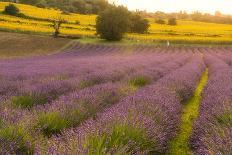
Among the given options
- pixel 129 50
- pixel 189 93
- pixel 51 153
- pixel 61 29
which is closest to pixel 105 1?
pixel 61 29

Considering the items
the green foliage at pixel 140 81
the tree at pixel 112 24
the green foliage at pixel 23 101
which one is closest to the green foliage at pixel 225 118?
the green foliage at pixel 23 101

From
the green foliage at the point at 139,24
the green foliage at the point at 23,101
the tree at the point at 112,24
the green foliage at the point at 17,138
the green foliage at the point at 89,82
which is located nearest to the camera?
the green foliage at the point at 17,138

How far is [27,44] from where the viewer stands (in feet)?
123

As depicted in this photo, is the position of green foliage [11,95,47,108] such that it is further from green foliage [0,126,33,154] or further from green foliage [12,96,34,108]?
green foliage [0,126,33,154]

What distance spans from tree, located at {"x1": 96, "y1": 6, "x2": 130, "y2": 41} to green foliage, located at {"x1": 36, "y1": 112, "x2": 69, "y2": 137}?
40.0 meters

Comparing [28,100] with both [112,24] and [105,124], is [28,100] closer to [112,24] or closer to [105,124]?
[105,124]

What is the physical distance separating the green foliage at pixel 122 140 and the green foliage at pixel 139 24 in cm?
5223

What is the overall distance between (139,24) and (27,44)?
22852 millimetres

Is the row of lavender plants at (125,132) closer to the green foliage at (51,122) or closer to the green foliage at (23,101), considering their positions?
the green foliage at (51,122)

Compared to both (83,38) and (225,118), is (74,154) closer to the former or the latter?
(225,118)

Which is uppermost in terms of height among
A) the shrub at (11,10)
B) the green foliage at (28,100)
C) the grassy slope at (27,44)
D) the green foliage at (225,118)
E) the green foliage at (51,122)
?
the shrub at (11,10)

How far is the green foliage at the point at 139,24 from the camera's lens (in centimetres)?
5616

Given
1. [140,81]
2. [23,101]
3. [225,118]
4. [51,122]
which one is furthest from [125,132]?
[140,81]

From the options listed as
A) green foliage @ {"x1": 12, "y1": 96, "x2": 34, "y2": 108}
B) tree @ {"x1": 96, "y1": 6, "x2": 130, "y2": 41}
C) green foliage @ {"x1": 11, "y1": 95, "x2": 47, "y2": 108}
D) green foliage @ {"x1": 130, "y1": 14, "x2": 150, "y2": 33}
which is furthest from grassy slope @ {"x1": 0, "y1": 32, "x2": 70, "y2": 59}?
green foliage @ {"x1": 12, "y1": 96, "x2": 34, "y2": 108}
